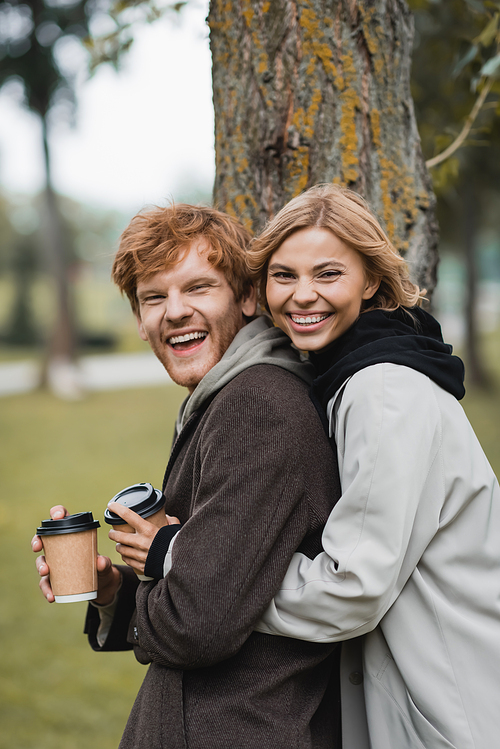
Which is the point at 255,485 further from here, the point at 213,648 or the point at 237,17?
the point at 237,17

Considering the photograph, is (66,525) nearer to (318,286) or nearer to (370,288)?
(318,286)

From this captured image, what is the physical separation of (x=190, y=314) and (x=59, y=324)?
56.2 ft

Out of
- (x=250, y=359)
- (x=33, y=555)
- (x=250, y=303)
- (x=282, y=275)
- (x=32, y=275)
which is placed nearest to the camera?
(x=250, y=359)

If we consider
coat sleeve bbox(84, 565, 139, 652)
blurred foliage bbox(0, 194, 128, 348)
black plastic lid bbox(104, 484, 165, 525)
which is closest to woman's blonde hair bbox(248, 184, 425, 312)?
black plastic lid bbox(104, 484, 165, 525)

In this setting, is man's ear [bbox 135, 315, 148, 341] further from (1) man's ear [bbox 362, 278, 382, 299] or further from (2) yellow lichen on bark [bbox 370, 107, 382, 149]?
(2) yellow lichen on bark [bbox 370, 107, 382, 149]

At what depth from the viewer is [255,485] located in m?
1.59

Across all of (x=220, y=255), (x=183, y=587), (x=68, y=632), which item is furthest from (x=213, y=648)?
(x=68, y=632)

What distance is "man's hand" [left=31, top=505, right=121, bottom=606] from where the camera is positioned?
1.95 metres

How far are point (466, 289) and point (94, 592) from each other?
51.0 ft

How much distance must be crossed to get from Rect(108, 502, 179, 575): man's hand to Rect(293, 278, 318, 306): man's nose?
29.7 inches

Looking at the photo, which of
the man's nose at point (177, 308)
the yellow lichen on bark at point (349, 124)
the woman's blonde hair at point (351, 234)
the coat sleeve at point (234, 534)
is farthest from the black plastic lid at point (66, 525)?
the yellow lichen on bark at point (349, 124)

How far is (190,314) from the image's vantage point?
2.12 meters

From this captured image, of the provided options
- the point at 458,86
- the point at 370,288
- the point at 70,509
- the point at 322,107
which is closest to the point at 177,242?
the point at 370,288

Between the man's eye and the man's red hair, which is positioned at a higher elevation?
the man's red hair
